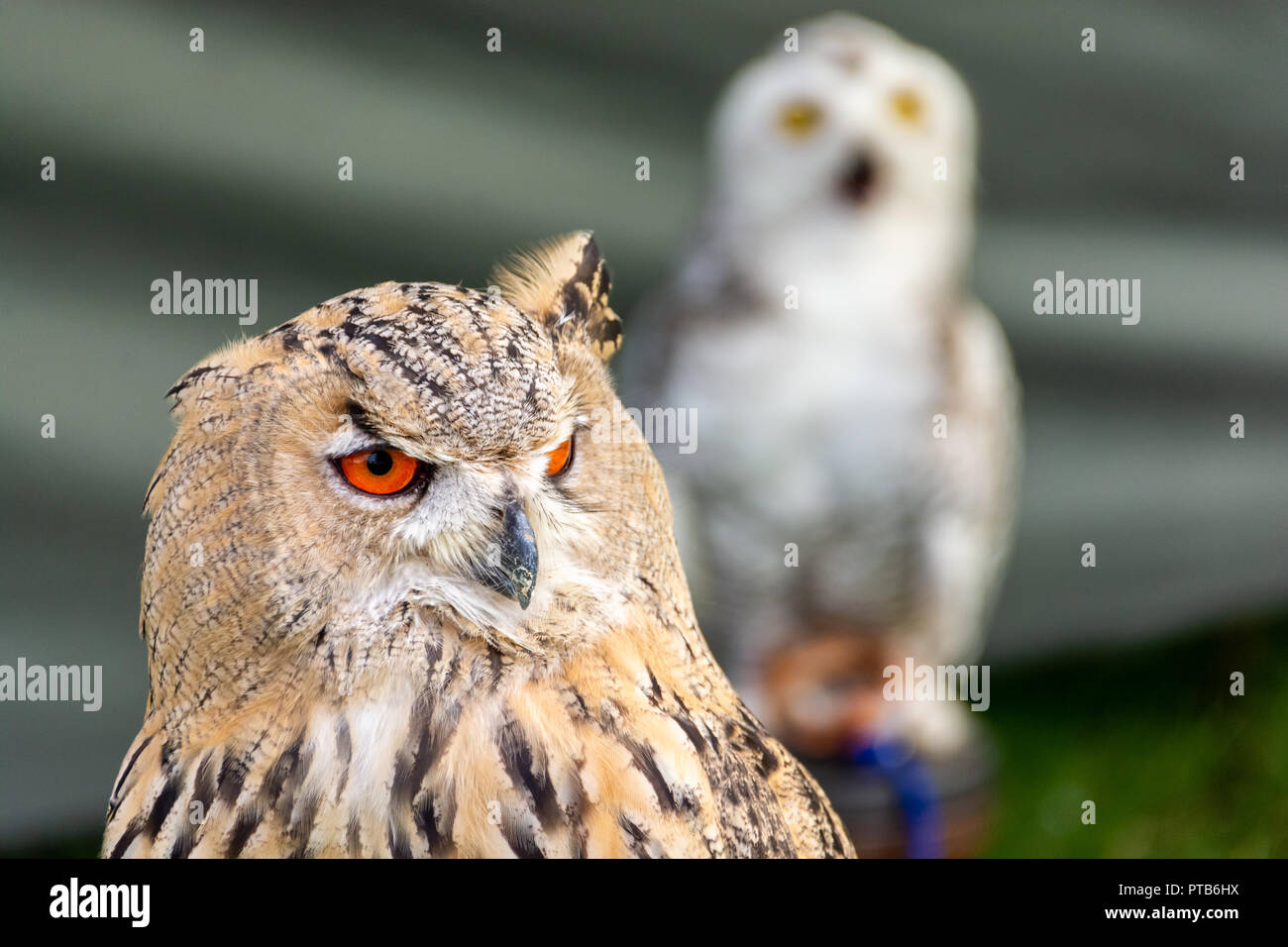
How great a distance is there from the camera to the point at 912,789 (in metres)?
2.24

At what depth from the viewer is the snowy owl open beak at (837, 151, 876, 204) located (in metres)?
2.37

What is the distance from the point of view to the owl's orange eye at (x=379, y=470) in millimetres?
889

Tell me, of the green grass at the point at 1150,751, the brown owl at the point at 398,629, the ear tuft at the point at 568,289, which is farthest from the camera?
the green grass at the point at 1150,751

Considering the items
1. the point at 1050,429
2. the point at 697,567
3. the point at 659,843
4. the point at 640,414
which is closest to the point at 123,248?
the point at 640,414

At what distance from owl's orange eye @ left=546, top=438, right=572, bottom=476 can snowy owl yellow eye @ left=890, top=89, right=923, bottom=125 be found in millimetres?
1598

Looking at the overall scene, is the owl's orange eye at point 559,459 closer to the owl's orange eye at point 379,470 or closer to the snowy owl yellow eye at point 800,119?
the owl's orange eye at point 379,470

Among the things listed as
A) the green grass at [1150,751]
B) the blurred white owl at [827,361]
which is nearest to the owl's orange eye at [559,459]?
the blurred white owl at [827,361]

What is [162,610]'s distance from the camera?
0.93 metres

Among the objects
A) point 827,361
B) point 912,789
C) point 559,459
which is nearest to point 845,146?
point 827,361

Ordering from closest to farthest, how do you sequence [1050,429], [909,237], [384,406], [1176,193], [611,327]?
[384,406] < [611,327] < [909,237] < [1176,193] < [1050,429]

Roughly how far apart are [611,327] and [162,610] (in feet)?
1.47

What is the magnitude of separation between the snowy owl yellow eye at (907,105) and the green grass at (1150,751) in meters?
1.49

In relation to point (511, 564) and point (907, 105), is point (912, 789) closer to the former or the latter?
point (907, 105)

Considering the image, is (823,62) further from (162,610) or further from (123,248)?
(162,610)
